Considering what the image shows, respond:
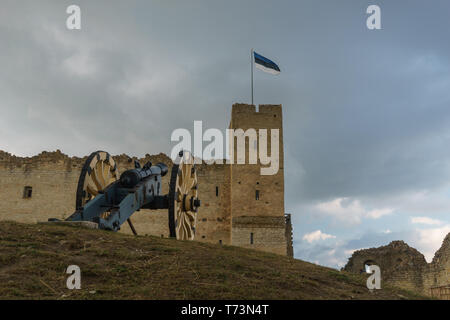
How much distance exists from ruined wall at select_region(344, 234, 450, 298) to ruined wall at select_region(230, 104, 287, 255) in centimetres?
524

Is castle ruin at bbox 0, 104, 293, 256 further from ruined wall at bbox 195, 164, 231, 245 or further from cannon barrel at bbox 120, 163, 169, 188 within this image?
cannon barrel at bbox 120, 163, 169, 188

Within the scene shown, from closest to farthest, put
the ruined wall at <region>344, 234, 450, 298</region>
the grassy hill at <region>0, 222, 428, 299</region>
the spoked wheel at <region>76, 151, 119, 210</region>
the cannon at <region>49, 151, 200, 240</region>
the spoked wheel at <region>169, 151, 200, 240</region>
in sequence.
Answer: the grassy hill at <region>0, 222, 428, 299</region> → the cannon at <region>49, 151, 200, 240</region> → the spoked wheel at <region>76, 151, 119, 210</region> → the spoked wheel at <region>169, 151, 200, 240</region> → the ruined wall at <region>344, 234, 450, 298</region>

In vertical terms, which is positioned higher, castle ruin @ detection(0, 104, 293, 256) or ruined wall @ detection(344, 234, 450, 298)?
castle ruin @ detection(0, 104, 293, 256)

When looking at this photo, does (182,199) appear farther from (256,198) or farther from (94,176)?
(256,198)

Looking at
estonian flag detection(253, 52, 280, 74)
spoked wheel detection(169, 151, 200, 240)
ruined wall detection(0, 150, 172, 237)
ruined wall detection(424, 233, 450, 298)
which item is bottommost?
ruined wall detection(424, 233, 450, 298)

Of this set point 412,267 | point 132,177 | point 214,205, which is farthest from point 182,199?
point 412,267

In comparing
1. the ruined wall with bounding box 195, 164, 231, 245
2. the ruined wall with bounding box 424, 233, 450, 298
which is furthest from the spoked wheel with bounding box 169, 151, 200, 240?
the ruined wall with bounding box 424, 233, 450, 298

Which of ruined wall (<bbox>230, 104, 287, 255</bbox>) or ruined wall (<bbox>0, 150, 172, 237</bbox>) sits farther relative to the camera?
ruined wall (<bbox>0, 150, 172, 237</bbox>)

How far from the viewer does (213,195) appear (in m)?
24.0

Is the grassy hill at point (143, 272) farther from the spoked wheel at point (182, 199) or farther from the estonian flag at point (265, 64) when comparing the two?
the estonian flag at point (265, 64)

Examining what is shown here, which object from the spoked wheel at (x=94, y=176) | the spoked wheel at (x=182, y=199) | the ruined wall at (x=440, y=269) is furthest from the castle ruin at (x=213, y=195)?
the spoked wheel at (x=94, y=176)

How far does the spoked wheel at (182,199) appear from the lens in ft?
31.9

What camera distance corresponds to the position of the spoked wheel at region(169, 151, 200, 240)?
31.9 feet

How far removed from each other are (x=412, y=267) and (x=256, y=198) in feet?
25.1
